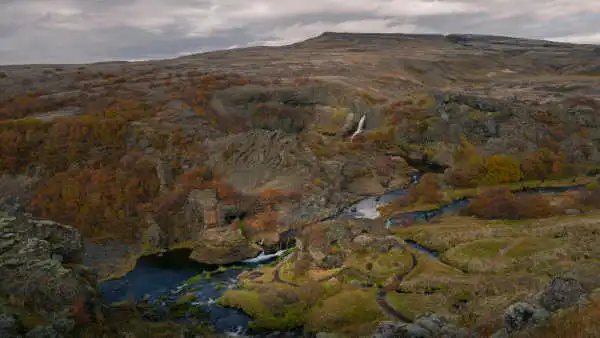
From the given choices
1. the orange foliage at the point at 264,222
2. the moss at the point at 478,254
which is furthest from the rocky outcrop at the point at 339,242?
the orange foliage at the point at 264,222

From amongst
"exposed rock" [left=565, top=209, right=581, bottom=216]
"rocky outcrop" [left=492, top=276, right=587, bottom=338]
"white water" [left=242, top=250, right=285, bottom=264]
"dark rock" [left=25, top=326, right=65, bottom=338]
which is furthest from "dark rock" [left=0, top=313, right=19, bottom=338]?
"exposed rock" [left=565, top=209, right=581, bottom=216]

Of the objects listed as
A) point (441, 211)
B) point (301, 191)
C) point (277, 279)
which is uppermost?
point (301, 191)

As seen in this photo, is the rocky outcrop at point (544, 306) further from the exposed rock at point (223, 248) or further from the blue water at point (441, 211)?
the exposed rock at point (223, 248)

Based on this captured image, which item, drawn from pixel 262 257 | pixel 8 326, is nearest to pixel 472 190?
pixel 262 257

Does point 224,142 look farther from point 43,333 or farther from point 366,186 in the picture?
point 43,333

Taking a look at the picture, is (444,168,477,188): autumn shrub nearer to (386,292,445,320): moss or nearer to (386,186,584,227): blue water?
(386,186,584,227): blue water

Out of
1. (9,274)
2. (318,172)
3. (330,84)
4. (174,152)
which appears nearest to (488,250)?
(318,172)

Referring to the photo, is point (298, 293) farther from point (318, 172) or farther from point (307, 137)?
point (307, 137)
